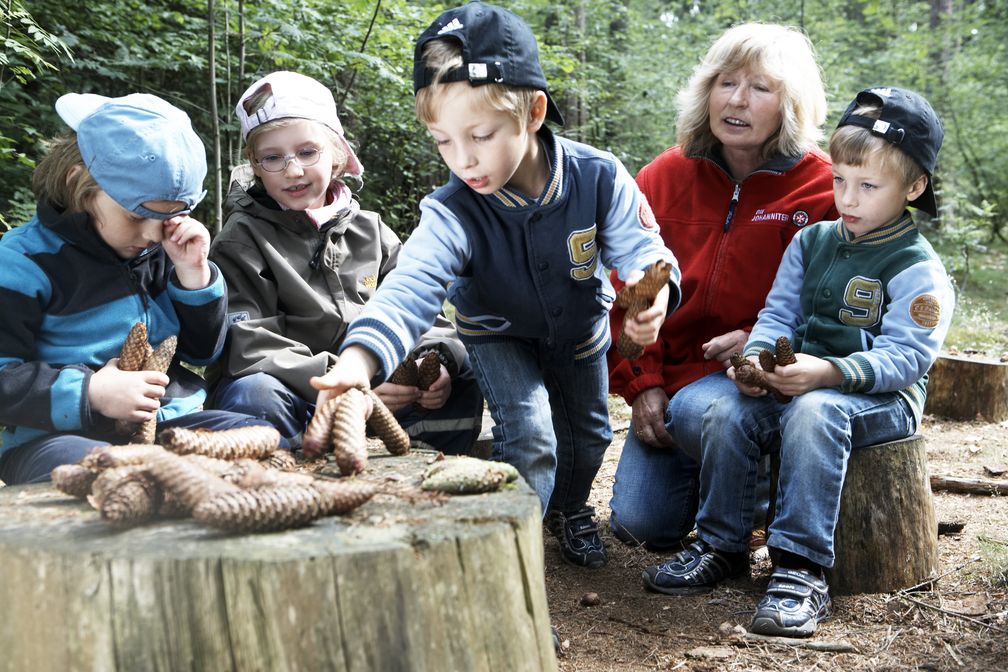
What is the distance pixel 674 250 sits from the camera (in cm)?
340

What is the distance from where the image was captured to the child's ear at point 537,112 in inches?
95.7

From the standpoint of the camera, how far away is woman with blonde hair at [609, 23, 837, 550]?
3.17m

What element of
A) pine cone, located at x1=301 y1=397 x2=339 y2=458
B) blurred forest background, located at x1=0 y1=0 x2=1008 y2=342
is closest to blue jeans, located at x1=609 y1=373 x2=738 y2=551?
pine cone, located at x1=301 y1=397 x2=339 y2=458

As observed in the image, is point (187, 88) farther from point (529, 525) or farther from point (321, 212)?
point (529, 525)

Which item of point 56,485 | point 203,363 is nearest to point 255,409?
point 203,363

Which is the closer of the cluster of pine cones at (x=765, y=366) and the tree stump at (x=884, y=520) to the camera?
the cluster of pine cones at (x=765, y=366)

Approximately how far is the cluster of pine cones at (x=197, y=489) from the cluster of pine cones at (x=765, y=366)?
151 cm

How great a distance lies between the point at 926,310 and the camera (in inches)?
107

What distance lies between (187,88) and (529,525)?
24.0ft

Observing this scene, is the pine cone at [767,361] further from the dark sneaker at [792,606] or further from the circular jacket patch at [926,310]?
the dark sneaker at [792,606]

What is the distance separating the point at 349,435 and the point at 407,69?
6948mm

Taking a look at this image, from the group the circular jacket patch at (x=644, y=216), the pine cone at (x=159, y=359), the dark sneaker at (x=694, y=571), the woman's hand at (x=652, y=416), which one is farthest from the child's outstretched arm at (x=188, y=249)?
the dark sneaker at (x=694, y=571)

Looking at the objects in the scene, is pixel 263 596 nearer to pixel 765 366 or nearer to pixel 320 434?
pixel 320 434

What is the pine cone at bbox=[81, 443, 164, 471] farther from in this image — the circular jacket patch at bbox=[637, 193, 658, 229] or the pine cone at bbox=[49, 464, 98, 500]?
the circular jacket patch at bbox=[637, 193, 658, 229]
